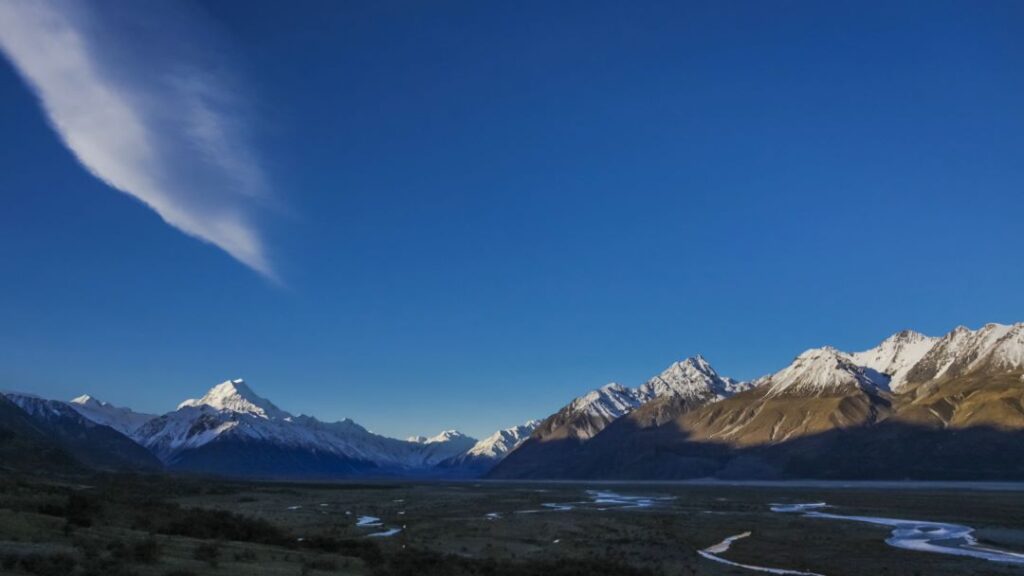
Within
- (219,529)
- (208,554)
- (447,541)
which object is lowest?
(447,541)

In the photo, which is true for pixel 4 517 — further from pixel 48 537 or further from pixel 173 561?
pixel 173 561

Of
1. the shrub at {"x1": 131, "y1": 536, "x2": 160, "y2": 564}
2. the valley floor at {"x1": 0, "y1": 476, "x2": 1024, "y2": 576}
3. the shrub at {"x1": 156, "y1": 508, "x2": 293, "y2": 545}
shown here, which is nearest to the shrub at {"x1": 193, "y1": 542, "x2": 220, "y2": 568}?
the valley floor at {"x1": 0, "y1": 476, "x2": 1024, "y2": 576}

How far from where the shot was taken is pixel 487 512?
9756cm

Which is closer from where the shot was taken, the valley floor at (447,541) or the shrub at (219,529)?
the valley floor at (447,541)

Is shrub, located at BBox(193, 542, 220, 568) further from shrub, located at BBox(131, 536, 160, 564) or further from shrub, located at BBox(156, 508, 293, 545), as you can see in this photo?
A: shrub, located at BBox(156, 508, 293, 545)

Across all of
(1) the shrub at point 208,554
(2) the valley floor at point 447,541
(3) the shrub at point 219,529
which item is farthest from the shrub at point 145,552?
(3) the shrub at point 219,529

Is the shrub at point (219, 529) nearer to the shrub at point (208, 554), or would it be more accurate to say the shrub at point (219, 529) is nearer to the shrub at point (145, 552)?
the shrub at point (208, 554)

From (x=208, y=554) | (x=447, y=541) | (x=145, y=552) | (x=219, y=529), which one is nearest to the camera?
(x=145, y=552)

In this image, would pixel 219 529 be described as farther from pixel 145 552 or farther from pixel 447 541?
pixel 145 552

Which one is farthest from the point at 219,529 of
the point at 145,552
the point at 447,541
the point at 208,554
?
the point at 145,552

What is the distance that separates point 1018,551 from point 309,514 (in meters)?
68.3

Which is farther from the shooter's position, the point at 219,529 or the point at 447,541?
the point at 447,541

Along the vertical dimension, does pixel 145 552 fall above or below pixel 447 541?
above

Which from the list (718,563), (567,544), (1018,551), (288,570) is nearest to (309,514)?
(567,544)
